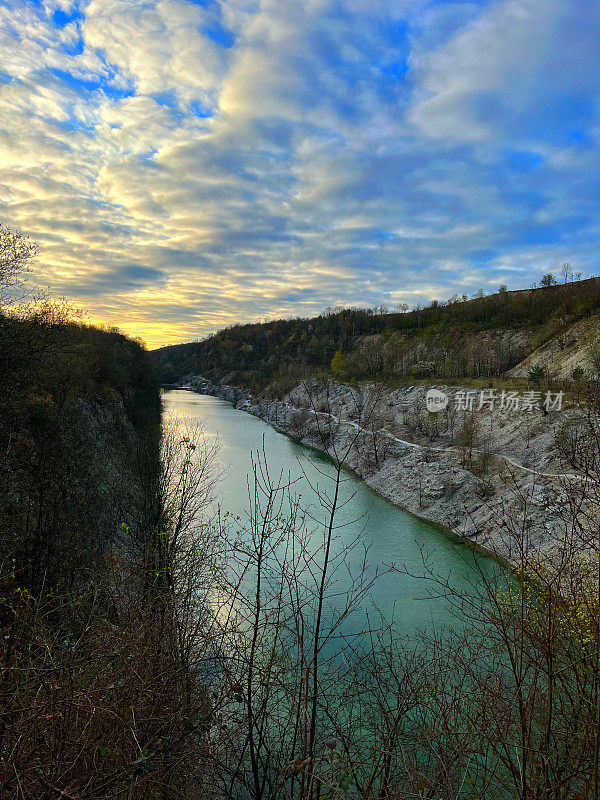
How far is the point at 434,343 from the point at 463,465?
48.1m

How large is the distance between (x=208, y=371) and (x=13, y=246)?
12253 centimetres

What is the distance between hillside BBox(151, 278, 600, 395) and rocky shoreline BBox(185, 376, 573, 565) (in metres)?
5.30

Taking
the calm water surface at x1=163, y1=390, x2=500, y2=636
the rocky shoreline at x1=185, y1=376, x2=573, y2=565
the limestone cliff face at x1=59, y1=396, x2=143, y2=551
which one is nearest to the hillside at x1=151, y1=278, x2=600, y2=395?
the rocky shoreline at x1=185, y1=376, x2=573, y2=565

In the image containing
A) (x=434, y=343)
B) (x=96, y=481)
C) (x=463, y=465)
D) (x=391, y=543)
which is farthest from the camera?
(x=434, y=343)

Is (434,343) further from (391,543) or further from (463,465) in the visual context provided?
(391,543)

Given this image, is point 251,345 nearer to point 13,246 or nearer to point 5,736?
point 13,246

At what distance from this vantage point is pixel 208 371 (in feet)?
442

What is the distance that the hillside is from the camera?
47156 millimetres

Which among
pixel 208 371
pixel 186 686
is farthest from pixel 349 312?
pixel 186 686

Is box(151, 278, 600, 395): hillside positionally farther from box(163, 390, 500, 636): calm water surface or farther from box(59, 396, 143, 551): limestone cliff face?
box(59, 396, 143, 551): limestone cliff face

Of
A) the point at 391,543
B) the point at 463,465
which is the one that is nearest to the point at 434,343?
the point at 463,465

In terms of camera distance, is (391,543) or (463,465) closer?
(391,543)

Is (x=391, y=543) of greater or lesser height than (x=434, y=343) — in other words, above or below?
below

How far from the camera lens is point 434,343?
7219 cm
